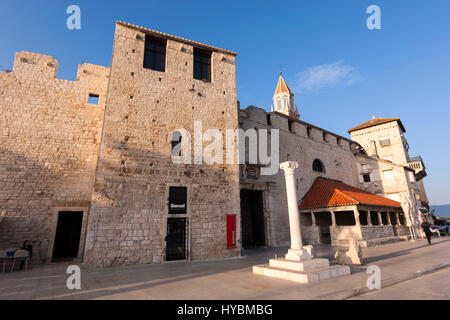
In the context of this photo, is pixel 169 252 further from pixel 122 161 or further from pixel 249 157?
pixel 249 157

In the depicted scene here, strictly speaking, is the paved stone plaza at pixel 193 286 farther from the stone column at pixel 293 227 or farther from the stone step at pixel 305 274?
the stone column at pixel 293 227

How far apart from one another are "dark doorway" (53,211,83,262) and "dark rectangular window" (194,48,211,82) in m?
9.74

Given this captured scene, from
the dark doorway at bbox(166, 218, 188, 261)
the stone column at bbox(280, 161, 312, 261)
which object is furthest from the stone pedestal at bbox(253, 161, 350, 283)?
the dark doorway at bbox(166, 218, 188, 261)

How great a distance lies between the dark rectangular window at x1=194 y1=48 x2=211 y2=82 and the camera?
13.0 meters

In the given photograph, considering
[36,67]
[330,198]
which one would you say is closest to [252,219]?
[330,198]

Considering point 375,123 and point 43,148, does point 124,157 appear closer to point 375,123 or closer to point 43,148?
point 43,148

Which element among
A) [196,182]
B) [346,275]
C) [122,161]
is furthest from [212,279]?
[122,161]

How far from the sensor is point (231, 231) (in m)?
11.3

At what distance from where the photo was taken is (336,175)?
2225 cm

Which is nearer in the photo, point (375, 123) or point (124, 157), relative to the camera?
point (124, 157)

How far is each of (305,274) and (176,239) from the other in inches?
246

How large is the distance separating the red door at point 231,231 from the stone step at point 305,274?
427 centimetres

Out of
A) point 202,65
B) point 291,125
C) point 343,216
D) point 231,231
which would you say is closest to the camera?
point 231,231

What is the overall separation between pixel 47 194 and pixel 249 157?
36.7 feet
